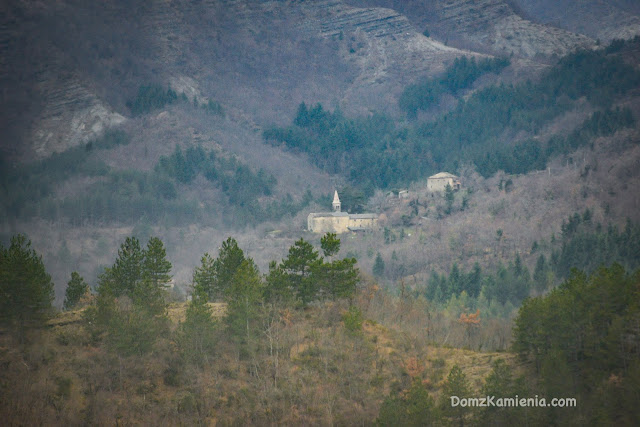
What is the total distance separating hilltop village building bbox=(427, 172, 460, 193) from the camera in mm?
165238

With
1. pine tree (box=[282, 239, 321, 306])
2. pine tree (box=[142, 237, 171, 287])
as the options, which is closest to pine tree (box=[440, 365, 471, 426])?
pine tree (box=[282, 239, 321, 306])

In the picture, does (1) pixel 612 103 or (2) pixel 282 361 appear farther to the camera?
(1) pixel 612 103

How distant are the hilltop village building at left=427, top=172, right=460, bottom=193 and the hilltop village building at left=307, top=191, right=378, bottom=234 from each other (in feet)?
67.7

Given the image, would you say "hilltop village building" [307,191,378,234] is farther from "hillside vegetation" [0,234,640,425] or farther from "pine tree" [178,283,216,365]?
"pine tree" [178,283,216,365]

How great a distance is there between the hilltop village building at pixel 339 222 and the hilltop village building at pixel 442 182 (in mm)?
20645

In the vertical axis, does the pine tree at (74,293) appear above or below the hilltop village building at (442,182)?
below

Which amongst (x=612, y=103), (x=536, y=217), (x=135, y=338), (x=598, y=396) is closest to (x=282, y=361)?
(x=135, y=338)

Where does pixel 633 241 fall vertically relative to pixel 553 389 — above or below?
above

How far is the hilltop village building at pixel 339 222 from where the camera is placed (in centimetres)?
14838

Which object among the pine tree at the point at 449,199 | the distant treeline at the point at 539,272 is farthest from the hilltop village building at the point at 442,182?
the distant treeline at the point at 539,272

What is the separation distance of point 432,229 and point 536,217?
59.2 ft

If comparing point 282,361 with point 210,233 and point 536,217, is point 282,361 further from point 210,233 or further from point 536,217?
point 210,233

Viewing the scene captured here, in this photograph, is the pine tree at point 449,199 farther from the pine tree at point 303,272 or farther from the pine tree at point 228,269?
the pine tree at point 228,269

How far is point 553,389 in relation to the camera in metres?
47.1
